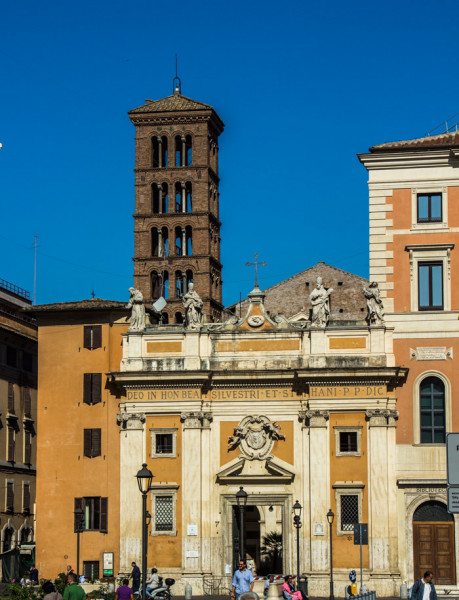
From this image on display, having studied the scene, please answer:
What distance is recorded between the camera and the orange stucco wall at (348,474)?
5069cm

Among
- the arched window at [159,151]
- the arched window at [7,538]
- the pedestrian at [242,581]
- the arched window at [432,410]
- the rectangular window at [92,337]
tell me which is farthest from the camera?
the arched window at [159,151]

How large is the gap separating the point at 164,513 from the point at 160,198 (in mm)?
42312

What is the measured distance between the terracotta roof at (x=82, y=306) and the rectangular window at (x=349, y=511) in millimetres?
12749

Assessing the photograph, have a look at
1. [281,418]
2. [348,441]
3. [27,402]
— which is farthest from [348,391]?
[27,402]

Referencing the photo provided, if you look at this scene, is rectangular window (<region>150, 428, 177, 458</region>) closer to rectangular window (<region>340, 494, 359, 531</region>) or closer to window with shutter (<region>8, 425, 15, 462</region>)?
rectangular window (<region>340, 494, 359, 531</region>)

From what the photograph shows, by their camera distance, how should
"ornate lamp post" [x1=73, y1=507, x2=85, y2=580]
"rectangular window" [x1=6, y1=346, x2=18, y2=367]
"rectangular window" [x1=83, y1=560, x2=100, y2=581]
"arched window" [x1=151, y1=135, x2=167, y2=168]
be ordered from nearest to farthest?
"ornate lamp post" [x1=73, y1=507, x2=85, y2=580] → "rectangular window" [x1=83, y1=560, x2=100, y2=581] → "rectangular window" [x1=6, y1=346, x2=18, y2=367] → "arched window" [x1=151, y1=135, x2=167, y2=168]

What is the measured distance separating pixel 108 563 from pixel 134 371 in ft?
26.5

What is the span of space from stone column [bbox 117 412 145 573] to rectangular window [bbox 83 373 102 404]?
144 cm

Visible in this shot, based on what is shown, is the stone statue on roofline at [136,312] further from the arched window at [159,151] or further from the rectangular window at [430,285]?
the arched window at [159,151]

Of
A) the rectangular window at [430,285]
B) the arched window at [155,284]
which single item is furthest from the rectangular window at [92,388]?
the arched window at [155,284]

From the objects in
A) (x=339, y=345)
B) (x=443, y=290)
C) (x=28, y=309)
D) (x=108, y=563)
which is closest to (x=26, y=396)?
(x=28, y=309)

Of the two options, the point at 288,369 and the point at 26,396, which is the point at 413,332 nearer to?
the point at 288,369

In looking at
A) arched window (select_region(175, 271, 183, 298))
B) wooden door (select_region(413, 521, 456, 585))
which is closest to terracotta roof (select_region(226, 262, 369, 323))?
arched window (select_region(175, 271, 183, 298))

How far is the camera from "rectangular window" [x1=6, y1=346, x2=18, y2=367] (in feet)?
209
